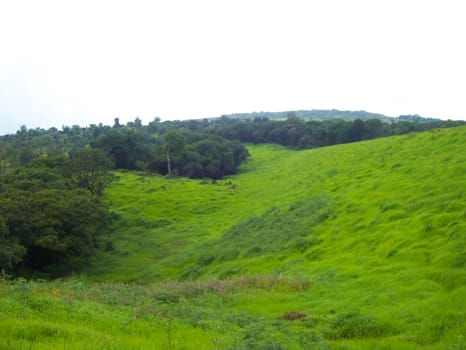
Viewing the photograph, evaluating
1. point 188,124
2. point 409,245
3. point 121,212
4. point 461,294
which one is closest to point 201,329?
point 461,294

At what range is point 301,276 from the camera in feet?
62.4

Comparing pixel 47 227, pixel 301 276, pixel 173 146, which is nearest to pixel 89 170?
pixel 47 227

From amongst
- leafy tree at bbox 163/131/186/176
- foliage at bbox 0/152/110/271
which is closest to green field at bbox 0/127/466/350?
foliage at bbox 0/152/110/271

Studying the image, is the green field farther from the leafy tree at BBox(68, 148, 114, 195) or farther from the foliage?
the leafy tree at BBox(68, 148, 114, 195)

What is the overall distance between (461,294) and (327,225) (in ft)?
48.2

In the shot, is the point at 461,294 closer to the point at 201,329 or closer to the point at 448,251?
the point at 448,251

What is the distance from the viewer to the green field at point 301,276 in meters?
10.3

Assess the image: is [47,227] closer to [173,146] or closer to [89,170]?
[89,170]

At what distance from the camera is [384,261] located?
59.1ft

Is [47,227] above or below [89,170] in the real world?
below

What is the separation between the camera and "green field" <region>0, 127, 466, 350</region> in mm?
10344

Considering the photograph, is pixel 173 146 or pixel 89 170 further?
pixel 173 146

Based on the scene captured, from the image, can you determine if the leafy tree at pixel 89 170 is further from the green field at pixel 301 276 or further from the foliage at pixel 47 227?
the foliage at pixel 47 227

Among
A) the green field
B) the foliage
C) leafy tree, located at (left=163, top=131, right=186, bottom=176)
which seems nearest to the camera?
the green field
